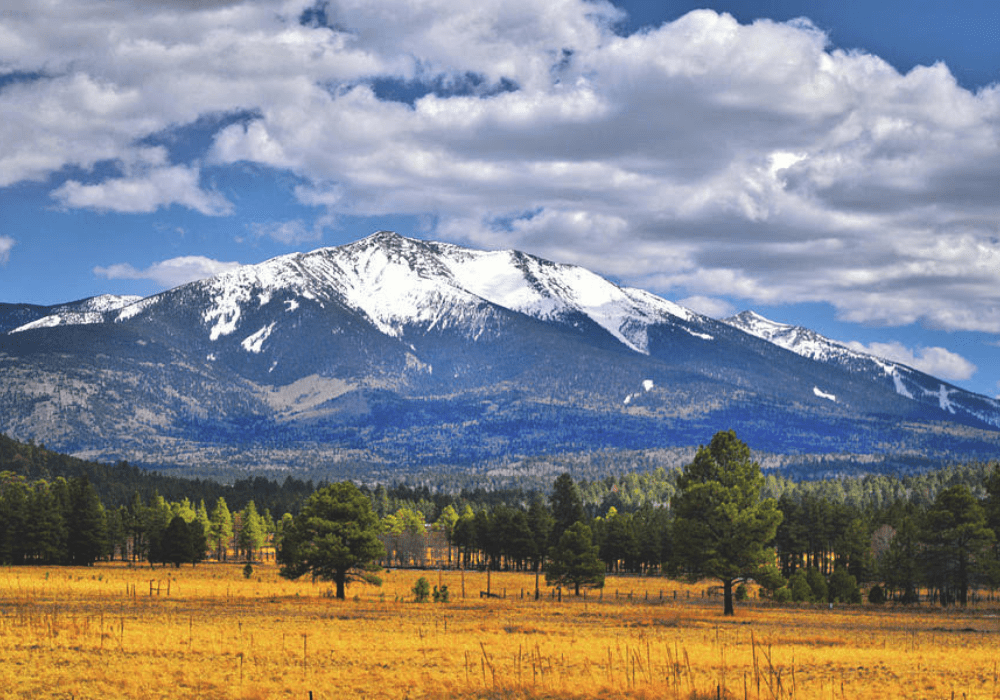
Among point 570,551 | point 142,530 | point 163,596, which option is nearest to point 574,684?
point 163,596

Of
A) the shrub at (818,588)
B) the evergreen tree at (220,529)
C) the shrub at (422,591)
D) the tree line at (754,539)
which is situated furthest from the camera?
the evergreen tree at (220,529)

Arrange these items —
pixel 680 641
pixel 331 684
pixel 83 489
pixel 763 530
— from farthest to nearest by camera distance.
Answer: pixel 83 489, pixel 763 530, pixel 680 641, pixel 331 684

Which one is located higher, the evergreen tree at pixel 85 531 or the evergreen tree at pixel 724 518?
the evergreen tree at pixel 724 518

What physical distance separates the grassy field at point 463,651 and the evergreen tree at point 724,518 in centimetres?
361

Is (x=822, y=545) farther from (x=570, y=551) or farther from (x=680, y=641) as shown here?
(x=680, y=641)

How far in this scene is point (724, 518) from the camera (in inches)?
2520

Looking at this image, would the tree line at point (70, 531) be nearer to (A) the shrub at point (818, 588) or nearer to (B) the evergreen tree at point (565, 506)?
(B) the evergreen tree at point (565, 506)

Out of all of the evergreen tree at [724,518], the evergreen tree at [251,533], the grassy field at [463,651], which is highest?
the evergreen tree at [724,518]

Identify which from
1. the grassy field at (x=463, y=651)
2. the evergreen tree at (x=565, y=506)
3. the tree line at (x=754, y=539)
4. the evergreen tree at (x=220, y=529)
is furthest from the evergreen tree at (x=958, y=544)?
the evergreen tree at (x=220, y=529)

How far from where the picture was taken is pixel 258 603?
65188mm

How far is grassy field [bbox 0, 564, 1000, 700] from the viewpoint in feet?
101

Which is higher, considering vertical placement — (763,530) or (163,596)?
(763,530)

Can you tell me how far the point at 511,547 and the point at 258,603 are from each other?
7302 cm

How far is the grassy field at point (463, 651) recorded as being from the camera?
101 feet
